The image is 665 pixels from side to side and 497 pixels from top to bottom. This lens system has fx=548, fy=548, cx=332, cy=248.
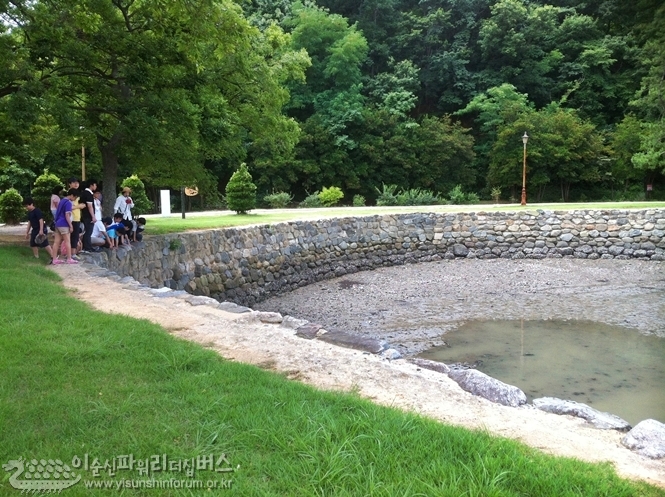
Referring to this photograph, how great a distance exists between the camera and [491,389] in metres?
4.25

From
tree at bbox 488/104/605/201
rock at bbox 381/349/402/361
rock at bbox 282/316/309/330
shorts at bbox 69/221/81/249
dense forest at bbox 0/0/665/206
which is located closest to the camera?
rock at bbox 381/349/402/361

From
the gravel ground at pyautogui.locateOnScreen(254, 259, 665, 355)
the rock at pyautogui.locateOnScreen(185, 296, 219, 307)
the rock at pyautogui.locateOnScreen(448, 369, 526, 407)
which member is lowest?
the gravel ground at pyautogui.locateOnScreen(254, 259, 665, 355)

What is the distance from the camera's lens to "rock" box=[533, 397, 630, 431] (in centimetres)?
366

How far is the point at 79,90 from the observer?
39.1 feet

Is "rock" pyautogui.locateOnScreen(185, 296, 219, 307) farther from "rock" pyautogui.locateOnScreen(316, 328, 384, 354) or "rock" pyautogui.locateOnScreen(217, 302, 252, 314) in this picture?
"rock" pyautogui.locateOnScreen(316, 328, 384, 354)

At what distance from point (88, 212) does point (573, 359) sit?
28.1ft

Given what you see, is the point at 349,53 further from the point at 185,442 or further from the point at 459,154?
the point at 185,442

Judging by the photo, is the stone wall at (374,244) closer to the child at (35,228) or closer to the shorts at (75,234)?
the shorts at (75,234)

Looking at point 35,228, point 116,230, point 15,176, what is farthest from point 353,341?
point 15,176

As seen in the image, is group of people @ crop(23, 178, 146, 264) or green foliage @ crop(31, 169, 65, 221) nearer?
group of people @ crop(23, 178, 146, 264)

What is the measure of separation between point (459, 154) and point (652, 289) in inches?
876

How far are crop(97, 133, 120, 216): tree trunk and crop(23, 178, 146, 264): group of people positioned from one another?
1701mm

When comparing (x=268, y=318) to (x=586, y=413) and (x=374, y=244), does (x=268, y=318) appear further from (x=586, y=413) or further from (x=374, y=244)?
(x=374, y=244)

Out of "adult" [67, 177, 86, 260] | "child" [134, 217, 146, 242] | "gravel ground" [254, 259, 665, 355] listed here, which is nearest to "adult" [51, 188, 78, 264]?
"adult" [67, 177, 86, 260]
